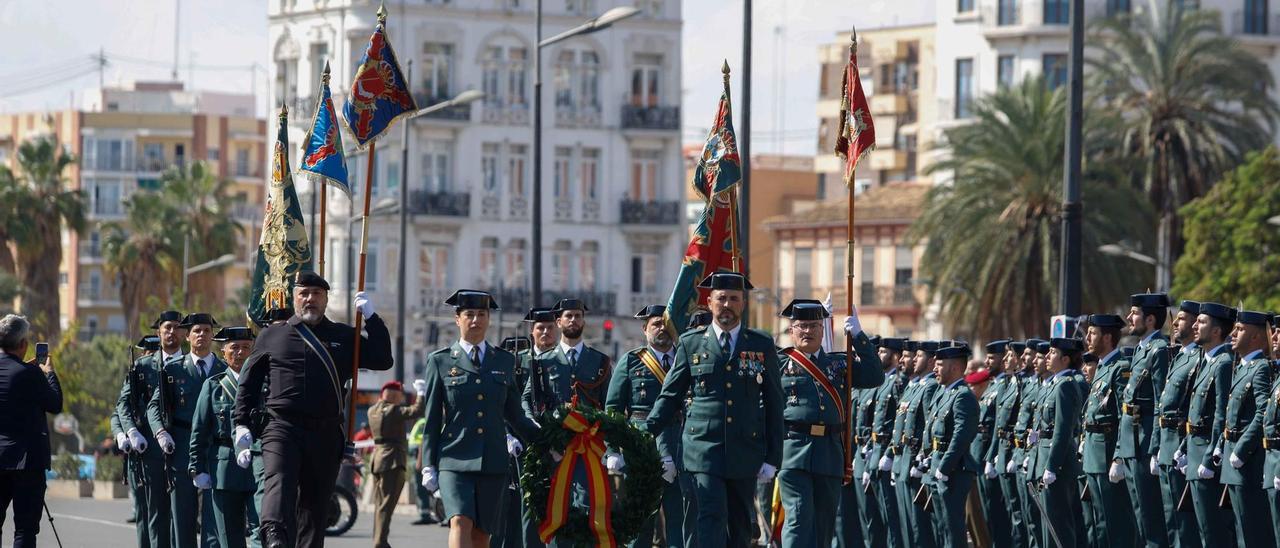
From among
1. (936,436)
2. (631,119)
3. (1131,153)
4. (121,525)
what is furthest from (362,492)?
(631,119)

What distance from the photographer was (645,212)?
72.8 m

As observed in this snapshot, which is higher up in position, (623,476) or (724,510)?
(623,476)

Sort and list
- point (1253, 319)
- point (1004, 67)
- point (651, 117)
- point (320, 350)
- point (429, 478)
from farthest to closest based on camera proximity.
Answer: point (1004, 67), point (651, 117), point (1253, 319), point (429, 478), point (320, 350)

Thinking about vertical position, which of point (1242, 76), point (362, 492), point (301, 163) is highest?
point (1242, 76)

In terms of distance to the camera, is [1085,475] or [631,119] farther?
[631,119]

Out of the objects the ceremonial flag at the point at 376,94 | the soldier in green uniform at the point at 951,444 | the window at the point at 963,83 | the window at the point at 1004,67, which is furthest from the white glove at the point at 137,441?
the window at the point at 963,83

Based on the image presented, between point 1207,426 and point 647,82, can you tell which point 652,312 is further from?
point 647,82

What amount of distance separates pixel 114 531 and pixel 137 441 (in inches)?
310

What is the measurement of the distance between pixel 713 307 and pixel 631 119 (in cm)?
5668

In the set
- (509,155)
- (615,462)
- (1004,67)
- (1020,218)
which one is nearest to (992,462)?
(615,462)

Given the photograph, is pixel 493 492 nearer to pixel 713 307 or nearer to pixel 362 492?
pixel 713 307

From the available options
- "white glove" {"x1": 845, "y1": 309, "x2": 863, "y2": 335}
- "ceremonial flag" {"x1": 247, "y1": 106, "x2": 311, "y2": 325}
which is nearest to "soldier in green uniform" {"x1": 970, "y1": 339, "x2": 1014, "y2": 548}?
"white glove" {"x1": 845, "y1": 309, "x2": 863, "y2": 335}

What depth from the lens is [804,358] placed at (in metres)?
16.4

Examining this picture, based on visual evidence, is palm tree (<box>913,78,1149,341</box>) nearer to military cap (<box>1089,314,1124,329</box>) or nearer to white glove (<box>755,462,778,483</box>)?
military cap (<box>1089,314,1124,329</box>)
